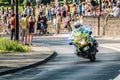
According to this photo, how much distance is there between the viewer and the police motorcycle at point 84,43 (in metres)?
24.9

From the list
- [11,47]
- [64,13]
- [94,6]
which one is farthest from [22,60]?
[64,13]

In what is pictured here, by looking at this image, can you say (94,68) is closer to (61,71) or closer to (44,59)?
(61,71)

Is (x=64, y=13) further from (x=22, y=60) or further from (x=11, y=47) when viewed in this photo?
(x=22, y=60)

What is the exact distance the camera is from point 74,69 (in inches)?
848

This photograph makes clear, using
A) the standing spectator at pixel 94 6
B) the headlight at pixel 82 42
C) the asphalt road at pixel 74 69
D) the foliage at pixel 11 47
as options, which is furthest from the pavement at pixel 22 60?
the standing spectator at pixel 94 6

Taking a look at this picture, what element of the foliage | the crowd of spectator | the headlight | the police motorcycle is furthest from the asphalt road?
the crowd of spectator

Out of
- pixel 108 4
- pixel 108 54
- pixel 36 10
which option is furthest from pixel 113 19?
pixel 108 54

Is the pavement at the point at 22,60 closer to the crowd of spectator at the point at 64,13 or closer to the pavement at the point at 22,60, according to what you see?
the pavement at the point at 22,60

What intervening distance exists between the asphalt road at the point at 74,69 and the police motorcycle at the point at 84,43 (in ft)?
0.98

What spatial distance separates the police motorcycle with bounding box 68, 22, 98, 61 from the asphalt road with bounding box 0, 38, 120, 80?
299 mm

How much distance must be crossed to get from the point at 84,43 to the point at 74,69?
12.3 ft

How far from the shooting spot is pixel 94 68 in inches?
859

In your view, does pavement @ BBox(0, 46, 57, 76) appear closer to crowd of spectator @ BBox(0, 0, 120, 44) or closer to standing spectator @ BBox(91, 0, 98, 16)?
crowd of spectator @ BBox(0, 0, 120, 44)

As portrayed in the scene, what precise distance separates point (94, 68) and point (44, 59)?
11.0 feet
